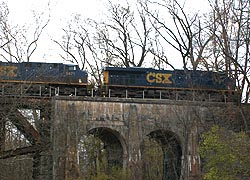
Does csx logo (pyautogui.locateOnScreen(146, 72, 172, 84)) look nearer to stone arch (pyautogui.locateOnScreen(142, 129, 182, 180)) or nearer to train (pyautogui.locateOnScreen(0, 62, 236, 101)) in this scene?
train (pyautogui.locateOnScreen(0, 62, 236, 101))

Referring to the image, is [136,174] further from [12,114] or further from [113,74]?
[12,114]

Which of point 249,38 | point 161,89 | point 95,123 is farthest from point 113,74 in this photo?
point 249,38

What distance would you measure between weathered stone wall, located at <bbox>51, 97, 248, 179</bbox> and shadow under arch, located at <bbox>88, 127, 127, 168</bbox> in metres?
0.16

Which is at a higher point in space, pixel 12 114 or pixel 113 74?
pixel 113 74

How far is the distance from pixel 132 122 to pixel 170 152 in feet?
15.7

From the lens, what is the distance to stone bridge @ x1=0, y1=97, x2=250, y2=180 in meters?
29.6

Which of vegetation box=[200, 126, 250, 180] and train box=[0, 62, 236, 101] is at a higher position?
train box=[0, 62, 236, 101]

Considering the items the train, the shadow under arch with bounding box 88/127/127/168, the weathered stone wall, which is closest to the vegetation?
the weathered stone wall

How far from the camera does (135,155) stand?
3025 cm

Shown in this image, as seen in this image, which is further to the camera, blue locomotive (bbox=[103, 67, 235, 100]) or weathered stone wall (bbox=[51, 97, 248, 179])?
blue locomotive (bbox=[103, 67, 235, 100])

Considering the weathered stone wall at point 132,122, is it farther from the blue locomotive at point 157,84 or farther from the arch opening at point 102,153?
the blue locomotive at point 157,84

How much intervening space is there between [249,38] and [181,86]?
1021cm

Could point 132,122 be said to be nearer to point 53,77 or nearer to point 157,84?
point 157,84

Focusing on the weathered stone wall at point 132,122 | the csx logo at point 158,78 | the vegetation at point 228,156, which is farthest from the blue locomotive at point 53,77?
the vegetation at point 228,156
